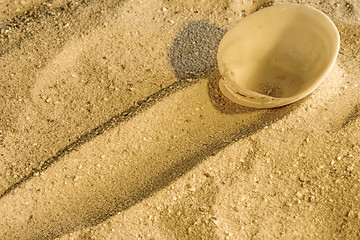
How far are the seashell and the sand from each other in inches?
4.6

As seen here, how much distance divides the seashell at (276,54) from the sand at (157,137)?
12 centimetres

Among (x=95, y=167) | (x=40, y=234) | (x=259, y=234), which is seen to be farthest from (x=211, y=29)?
(x=40, y=234)

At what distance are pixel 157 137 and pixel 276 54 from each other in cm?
Result: 75

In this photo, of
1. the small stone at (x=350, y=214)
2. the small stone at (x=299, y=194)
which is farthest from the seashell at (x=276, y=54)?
the small stone at (x=350, y=214)

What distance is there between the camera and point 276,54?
2.38m

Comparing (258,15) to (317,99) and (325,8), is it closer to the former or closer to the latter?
(317,99)

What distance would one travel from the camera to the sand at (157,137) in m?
2.02

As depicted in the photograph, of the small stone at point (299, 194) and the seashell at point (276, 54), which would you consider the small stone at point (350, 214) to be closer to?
the small stone at point (299, 194)

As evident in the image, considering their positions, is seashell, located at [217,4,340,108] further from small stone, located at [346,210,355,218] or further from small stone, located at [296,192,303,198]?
small stone, located at [346,210,355,218]

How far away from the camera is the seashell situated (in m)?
2.16

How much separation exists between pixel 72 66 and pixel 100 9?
44cm

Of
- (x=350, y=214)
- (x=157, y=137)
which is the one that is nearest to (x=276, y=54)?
(x=157, y=137)

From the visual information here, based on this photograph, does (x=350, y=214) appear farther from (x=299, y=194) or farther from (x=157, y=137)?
(x=157, y=137)

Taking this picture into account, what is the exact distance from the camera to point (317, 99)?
2.28 m
